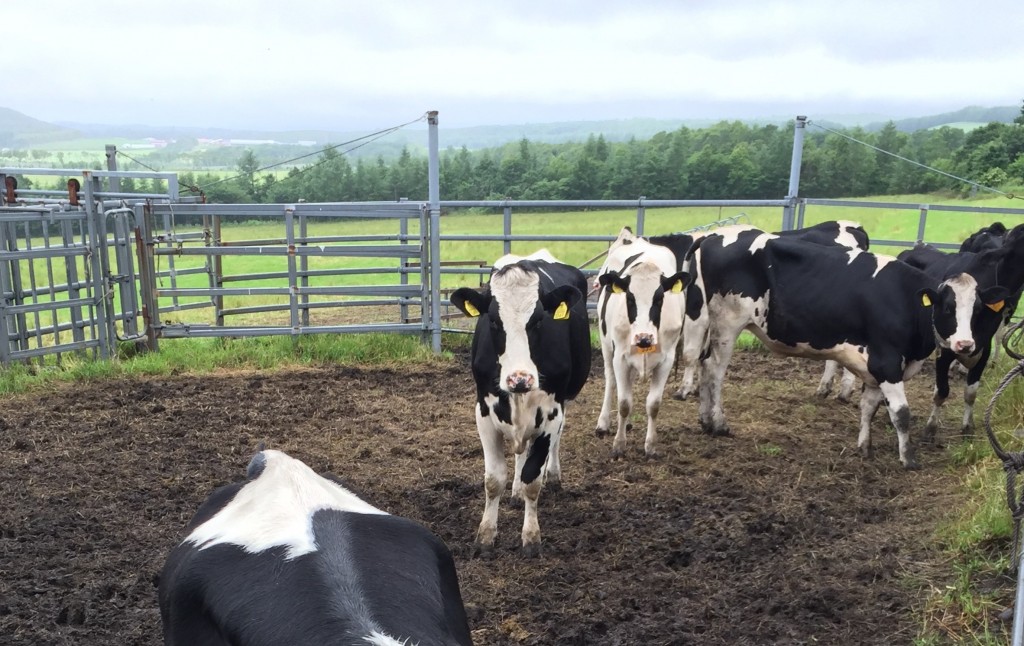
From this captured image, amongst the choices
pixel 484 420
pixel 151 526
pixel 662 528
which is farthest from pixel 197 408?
pixel 662 528

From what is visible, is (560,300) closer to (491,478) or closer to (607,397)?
(491,478)

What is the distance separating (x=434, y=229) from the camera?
916cm

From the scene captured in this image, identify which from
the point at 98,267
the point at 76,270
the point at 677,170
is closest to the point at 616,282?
the point at 98,267

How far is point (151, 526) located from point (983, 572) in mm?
4832

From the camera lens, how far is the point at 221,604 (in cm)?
202

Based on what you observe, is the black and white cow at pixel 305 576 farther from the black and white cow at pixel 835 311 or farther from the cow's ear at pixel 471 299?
the black and white cow at pixel 835 311

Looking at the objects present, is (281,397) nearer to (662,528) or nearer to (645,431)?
(645,431)

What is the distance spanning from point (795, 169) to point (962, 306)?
423 centimetres

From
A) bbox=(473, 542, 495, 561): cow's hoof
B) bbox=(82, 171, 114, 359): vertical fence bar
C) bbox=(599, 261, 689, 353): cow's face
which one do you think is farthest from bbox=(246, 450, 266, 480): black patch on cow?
bbox=(82, 171, 114, 359): vertical fence bar

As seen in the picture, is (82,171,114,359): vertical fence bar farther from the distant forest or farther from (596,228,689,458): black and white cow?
(596,228,689,458): black and white cow

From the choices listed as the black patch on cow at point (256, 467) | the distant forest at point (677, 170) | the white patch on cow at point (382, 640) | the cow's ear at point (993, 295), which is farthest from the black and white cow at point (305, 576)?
the distant forest at point (677, 170)

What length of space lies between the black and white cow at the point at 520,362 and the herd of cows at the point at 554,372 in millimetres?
12

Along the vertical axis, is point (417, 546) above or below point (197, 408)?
above

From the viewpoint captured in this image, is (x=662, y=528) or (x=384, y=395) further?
(x=384, y=395)
